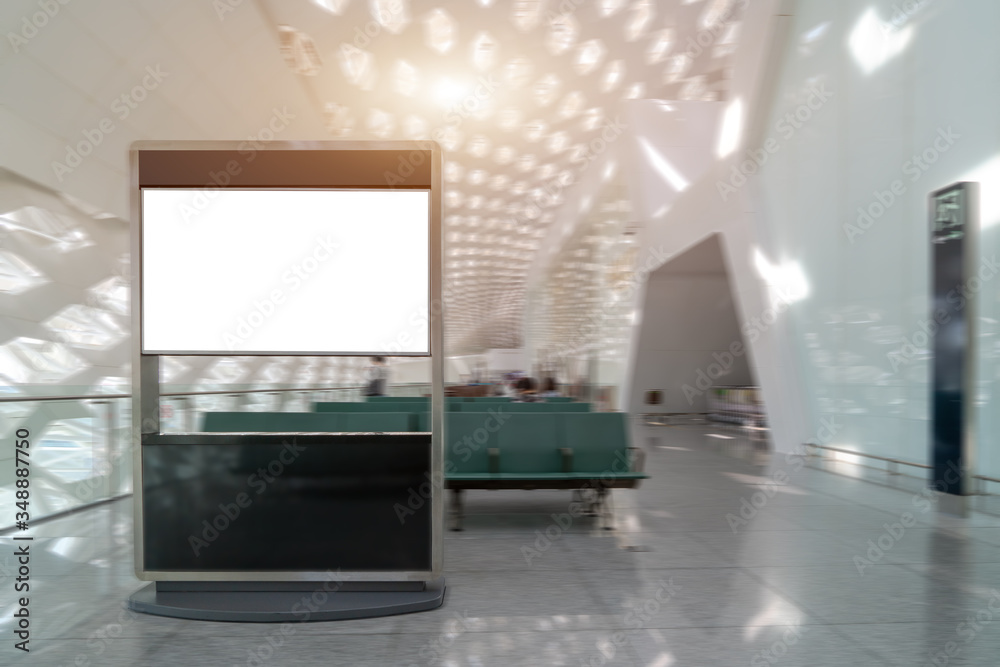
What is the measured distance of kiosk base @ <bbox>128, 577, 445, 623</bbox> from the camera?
13.0 ft

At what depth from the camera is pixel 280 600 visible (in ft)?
13.7

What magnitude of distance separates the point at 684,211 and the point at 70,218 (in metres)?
13.5

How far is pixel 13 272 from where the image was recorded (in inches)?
412

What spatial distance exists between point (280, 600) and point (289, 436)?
3.32 feet

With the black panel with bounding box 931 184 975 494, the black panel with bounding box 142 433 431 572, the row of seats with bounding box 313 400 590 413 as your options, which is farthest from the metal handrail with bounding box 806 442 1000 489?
the black panel with bounding box 142 433 431 572

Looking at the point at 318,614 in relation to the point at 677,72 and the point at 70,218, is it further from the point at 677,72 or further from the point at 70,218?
the point at 677,72

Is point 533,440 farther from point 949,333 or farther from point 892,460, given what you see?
point 892,460

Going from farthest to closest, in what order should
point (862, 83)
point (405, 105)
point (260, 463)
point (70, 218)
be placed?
point (405, 105)
point (70, 218)
point (862, 83)
point (260, 463)

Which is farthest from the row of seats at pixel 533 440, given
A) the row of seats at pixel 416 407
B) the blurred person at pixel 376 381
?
the blurred person at pixel 376 381

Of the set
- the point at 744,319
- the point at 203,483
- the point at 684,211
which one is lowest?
the point at 203,483

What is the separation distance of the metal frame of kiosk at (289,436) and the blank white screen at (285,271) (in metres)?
0.08

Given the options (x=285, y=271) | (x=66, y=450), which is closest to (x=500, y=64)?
(x=66, y=450)

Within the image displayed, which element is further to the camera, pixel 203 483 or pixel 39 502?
pixel 39 502

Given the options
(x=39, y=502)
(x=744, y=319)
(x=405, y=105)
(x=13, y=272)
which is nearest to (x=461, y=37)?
(x=405, y=105)
